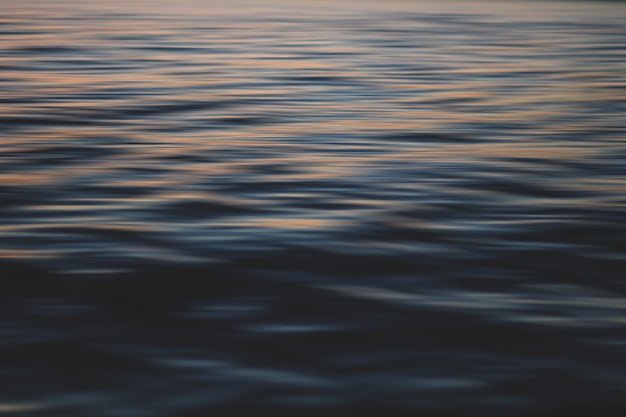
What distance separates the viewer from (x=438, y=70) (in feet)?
41.8

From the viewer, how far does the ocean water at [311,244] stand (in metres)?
3.83

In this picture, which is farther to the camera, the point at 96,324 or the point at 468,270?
the point at 468,270

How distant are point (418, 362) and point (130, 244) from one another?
192 cm

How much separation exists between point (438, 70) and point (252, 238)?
749cm

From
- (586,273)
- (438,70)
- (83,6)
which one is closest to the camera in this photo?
(586,273)

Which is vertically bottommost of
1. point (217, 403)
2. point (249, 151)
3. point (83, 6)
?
point (217, 403)

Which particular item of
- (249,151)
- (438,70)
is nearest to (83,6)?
(438,70)

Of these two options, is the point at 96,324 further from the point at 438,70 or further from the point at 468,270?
the point at 438,70

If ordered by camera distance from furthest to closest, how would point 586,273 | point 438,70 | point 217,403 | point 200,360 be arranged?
point 438,70 → point 586,273 → point 200,360 → point 217,403

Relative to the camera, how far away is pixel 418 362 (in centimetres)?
401

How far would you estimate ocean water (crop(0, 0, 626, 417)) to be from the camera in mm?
3828

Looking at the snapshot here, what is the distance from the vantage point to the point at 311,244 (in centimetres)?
552

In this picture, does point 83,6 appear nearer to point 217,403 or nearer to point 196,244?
point 196,244

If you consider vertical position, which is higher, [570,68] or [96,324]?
[570,68]
